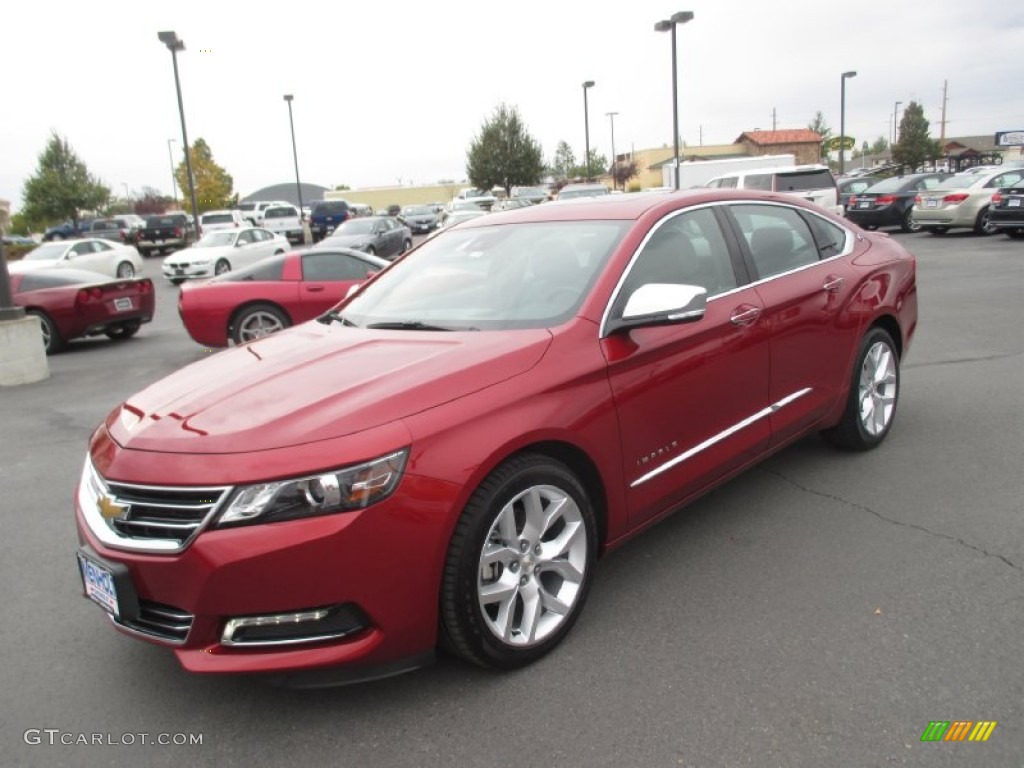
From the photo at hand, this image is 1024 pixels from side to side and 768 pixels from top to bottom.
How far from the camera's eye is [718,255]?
3.95 meters

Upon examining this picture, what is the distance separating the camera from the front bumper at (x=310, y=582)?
2.38 meters

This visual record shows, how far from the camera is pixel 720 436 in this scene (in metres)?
3.68

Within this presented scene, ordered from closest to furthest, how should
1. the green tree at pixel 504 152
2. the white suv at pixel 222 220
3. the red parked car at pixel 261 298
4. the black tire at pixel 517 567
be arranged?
the black tire at pixel 517 567 → the red parked car at pixel 261 298 → the white suv at pixel 222 220 → the green tree at pixel 504 152

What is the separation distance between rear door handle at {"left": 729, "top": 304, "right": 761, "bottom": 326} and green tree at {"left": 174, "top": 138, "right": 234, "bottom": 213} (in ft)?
199

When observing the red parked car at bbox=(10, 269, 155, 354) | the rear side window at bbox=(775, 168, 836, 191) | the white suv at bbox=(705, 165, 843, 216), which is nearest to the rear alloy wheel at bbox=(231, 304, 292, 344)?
the red parked car at bbox=(10, 269, 155, 354)

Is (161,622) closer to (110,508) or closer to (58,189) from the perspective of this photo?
(110,508)

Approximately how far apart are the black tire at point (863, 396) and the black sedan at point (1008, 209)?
1563cm

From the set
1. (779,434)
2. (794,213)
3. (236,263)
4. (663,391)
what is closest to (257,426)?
(663,391)

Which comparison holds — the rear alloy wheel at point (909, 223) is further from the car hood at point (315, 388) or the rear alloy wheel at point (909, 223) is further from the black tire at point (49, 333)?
the car hood at point (315, 388)

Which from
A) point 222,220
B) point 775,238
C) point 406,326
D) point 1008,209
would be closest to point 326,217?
point 222,220

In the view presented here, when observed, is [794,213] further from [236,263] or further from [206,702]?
[236,263]

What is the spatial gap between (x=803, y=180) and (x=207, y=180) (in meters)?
51.6

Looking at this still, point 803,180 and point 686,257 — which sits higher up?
point 803,180

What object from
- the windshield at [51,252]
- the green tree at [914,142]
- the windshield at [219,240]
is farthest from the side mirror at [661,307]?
the green tree at [914,142]
